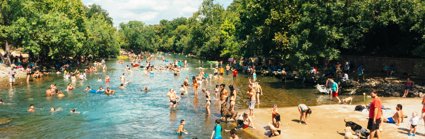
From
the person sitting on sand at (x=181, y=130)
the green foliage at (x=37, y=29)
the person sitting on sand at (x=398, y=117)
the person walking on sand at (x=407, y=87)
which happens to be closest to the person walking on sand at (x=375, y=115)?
the person sitting on sand at (x=398, y=117)

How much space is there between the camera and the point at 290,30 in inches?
1906

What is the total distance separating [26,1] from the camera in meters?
55.5

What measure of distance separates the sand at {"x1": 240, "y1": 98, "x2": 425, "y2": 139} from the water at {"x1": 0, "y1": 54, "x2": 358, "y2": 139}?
3.02 m

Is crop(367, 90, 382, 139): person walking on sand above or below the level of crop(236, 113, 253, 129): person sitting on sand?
above

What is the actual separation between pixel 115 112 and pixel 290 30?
26.3 meters

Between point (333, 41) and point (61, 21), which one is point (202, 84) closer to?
point (333, 41)

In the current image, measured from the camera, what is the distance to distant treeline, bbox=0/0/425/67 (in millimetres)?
39469

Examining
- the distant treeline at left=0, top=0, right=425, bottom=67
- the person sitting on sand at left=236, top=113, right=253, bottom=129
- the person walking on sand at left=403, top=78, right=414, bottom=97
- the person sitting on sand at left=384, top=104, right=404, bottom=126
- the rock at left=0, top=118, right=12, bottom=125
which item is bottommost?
the rock at left=0, top=118, right=12, bottom=125

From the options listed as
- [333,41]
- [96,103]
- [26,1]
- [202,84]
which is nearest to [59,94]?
[96,103]

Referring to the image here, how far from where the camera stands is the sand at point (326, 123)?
2045cm

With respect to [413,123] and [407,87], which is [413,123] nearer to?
[413,123]

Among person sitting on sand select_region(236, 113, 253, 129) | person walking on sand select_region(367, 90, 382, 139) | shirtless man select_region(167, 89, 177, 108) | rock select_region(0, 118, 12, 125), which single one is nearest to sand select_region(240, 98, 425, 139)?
person sitting on sand select_region(236, 113, 253, 129)

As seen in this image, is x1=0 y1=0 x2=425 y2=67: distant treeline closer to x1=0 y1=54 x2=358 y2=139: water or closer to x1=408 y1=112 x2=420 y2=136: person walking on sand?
x1=0 y1=54 x2=358 y2=139: water

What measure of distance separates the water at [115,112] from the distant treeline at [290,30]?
19.6ft
